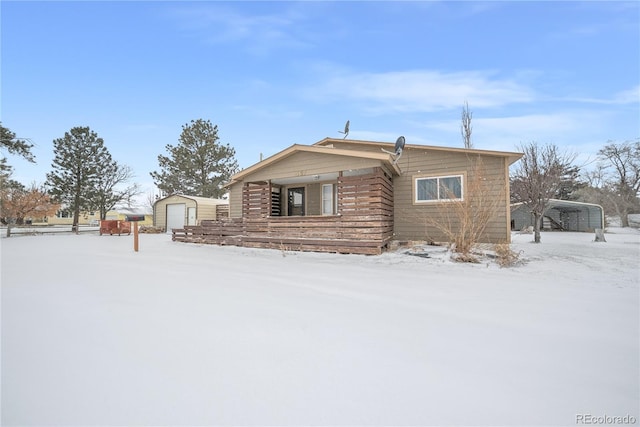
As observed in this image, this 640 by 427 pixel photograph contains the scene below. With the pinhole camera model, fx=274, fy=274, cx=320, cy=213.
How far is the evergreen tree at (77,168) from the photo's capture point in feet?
69.9

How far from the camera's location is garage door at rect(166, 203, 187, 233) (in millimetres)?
23219

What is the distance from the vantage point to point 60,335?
2580 mm

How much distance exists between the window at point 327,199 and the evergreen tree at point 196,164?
19898mm

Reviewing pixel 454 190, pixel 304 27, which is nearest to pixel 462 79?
pixel 454 190

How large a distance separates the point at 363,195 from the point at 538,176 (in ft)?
30.7

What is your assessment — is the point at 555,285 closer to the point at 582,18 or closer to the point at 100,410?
the point at 100,410

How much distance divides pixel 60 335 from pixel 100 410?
1511 millimetres

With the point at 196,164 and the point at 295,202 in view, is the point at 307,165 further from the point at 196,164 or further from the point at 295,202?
the point at 196,164

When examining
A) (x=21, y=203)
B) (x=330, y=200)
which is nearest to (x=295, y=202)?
(x=330, y=200)

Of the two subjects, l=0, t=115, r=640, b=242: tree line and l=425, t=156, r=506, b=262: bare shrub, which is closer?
l=425, t=156, r=506, b=262: bare shrub

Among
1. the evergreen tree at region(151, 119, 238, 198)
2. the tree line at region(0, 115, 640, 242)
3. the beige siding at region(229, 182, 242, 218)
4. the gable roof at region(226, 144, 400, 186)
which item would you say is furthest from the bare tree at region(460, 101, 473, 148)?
the evergreen tree at region(151, 119, 238, 198)

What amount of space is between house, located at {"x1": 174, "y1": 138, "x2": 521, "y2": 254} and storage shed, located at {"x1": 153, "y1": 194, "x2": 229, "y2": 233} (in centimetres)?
1032

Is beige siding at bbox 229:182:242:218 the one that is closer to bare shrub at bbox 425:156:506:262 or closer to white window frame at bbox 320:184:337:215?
white window frame at bbox 320:184:337:215

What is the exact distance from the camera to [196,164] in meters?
29.2
